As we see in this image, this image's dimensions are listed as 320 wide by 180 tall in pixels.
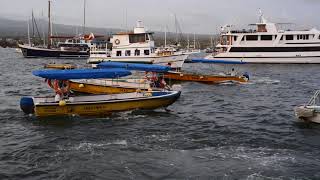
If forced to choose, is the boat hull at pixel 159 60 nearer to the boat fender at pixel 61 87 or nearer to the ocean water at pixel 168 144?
the ocean water at pixel 168 144

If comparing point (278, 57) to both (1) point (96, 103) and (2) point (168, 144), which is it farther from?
(2) point (168, 144)

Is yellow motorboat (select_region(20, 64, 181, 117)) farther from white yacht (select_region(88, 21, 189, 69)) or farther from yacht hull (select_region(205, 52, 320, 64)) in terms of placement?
yacht hull (select_region(205, 52, 320, 64))

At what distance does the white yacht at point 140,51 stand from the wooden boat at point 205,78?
9.03 meters

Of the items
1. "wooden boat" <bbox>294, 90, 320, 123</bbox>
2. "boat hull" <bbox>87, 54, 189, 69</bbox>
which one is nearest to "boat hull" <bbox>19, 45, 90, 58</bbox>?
"boat hull" <bbox>87, 54, 189, 69</bbox>

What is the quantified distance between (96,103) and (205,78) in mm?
21151

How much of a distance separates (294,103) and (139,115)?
13175 millimetres

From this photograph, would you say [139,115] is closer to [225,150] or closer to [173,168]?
[225,150]

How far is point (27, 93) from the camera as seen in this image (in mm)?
38031

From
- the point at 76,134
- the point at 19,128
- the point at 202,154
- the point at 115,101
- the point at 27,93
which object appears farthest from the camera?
the point at 27,93

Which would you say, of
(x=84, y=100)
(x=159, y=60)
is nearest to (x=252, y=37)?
(x=159, y=60)

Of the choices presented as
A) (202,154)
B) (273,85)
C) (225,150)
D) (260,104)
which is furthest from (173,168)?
(273,85)

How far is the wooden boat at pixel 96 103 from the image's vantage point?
25.7 m

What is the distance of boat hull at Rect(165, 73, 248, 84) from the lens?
4494cm

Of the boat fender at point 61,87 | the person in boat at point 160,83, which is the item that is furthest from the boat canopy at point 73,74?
the person in boat at point 160,83
